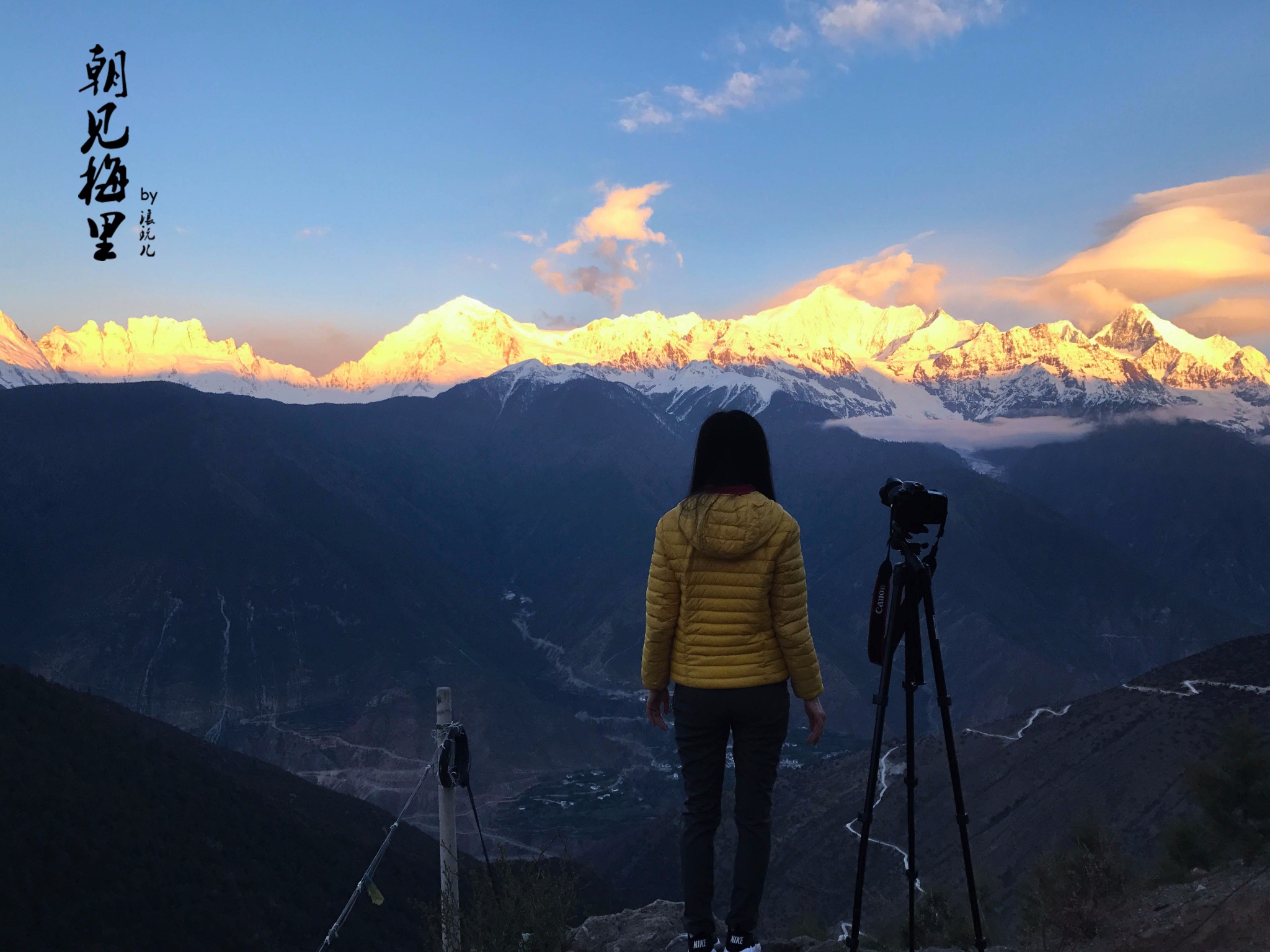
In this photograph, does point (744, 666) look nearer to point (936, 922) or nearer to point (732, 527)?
point (732, 527)

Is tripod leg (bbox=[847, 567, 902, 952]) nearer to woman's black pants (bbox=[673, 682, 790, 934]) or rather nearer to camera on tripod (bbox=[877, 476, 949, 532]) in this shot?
camera on tripod (bbox=[877, 476, 949, 532])

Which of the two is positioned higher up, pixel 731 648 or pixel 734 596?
pixel 734 596

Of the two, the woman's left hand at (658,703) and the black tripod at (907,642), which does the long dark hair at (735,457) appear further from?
the woman's left hand at (658,703)

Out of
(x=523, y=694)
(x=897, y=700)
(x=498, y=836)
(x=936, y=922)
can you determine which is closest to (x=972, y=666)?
(x=897, y=700)

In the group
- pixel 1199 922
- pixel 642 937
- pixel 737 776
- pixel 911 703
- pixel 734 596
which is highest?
pixel 734 596

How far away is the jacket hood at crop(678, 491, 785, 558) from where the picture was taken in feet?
19.1

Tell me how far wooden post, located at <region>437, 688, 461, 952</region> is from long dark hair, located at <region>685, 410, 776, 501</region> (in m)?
4.97

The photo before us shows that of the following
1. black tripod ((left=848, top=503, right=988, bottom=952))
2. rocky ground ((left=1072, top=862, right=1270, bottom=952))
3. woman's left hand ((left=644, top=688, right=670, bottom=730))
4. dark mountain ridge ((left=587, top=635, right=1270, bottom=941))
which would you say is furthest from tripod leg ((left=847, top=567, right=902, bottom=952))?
dark mountain ridge ((left=587, top=635, right=1270, bottom=941))

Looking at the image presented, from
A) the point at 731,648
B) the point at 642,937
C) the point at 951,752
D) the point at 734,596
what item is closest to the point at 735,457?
the point at 734,596

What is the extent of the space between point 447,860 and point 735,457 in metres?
6.37

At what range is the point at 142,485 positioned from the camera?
17225 centimetres

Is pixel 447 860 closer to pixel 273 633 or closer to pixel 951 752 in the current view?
pixel 951 752

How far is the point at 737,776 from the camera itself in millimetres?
6172

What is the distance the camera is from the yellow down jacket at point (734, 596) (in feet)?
19.2
